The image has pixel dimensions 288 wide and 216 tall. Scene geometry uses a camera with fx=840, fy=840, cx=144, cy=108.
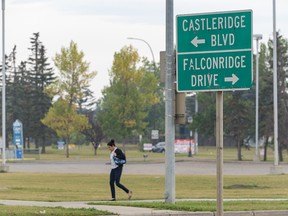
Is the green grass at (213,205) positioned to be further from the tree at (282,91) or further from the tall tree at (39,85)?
the tall tree at (39,85)

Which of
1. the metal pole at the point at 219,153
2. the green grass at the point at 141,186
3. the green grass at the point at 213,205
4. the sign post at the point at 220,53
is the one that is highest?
the sign post at the point at 220,53

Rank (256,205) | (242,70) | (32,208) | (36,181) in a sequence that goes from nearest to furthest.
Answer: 1. (242,70)
2. (32,208)
3. (256,205)
4. (36,181)

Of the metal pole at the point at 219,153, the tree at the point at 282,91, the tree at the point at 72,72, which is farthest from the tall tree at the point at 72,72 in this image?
the metal pole at the point at 219,153

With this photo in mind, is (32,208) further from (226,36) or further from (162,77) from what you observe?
(226,36)

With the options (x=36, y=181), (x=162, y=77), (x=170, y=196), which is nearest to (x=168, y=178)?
(x=170, y=196)

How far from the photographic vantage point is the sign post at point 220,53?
1229 centimetres

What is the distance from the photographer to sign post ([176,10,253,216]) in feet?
40.3

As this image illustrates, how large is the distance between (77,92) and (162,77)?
207 feet

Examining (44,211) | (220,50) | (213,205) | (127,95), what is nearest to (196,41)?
(220,50)

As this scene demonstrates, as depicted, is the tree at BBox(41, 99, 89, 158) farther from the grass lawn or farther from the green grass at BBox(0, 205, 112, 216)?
the green grass at BBox(0, 205, 112, 216)

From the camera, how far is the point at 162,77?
19844 millimetres

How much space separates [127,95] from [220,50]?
65837 millimetres

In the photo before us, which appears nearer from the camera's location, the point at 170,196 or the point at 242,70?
the point at 242,70

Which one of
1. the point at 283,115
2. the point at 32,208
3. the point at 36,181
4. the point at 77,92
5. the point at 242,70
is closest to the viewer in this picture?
the point at 242,70
